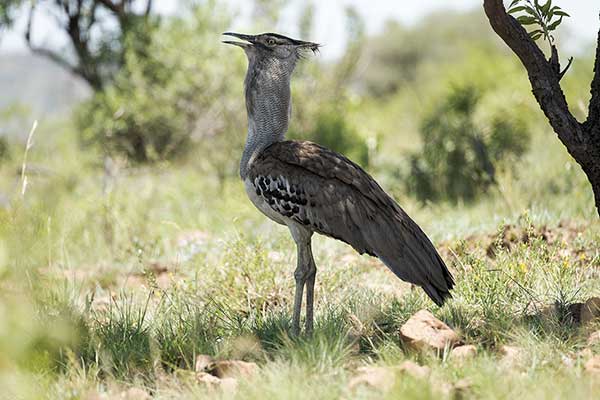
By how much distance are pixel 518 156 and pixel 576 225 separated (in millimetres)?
2561

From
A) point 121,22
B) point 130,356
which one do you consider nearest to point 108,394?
point 130,356

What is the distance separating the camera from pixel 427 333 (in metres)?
2.90

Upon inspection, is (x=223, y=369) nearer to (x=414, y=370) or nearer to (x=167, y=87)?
(x=414, y=370)

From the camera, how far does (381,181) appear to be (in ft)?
24.8

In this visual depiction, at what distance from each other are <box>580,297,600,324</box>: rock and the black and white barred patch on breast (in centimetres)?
116

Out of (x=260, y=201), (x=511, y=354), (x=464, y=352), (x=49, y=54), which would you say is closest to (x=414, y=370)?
(x=464, y=352)

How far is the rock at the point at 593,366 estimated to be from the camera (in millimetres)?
2494

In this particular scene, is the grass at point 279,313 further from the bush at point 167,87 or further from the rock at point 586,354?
the bush at point 167,87

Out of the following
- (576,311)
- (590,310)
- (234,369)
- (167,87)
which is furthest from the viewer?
(167,87)

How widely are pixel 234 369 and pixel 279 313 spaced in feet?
3.00

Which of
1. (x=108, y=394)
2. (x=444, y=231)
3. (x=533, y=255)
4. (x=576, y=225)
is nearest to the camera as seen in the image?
(x=108, y=394)

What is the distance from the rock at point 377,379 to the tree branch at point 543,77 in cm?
134

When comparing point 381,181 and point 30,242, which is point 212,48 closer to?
Result: point 381,181

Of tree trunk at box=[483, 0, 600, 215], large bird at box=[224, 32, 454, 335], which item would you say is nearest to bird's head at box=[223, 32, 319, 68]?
large bird at box=[224, 32, 454, 335]
